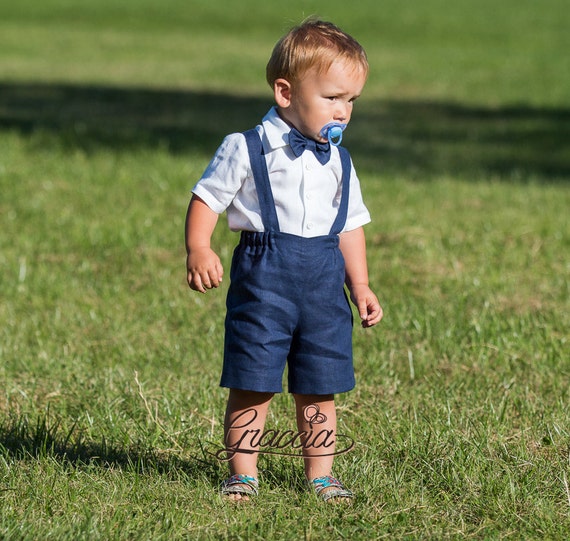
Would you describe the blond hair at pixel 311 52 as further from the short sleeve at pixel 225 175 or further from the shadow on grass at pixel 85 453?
the shadow on grass at pixel 85 453

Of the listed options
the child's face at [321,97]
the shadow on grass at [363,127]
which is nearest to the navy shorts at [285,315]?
the child's face at [321,97]

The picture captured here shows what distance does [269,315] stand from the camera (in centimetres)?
349

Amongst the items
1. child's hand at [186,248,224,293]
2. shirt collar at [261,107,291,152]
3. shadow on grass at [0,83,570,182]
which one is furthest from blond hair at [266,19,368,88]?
shadow on grass at [0,83,570,182]

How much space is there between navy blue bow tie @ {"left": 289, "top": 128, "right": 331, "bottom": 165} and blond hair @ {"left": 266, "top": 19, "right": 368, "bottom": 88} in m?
0.18

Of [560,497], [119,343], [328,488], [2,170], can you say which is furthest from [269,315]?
[2,170]

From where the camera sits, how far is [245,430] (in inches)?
144

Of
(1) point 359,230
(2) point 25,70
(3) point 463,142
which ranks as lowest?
(1) point 359,230

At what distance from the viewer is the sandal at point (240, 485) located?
141 inches

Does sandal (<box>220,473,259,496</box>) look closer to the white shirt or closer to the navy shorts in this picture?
the navy shorts

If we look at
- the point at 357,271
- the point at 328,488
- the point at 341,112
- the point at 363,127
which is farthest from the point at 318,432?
the point at 363,127

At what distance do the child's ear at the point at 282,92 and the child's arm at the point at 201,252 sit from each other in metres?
0.43

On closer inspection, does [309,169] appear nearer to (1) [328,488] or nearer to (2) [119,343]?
(1) [328,488]

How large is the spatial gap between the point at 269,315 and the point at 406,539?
0.85m

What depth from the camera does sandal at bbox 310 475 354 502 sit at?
11.8 ft
